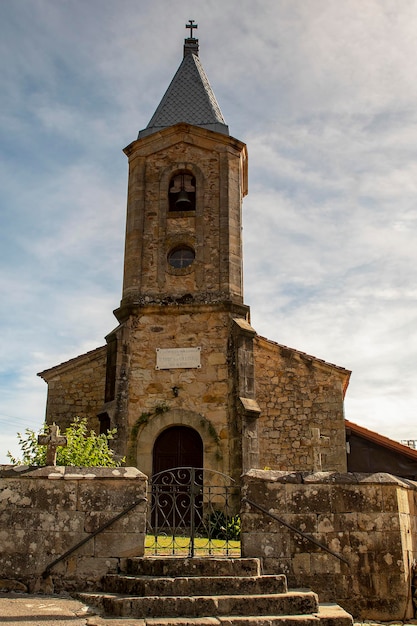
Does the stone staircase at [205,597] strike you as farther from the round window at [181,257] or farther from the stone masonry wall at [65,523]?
the round window at [181,257]

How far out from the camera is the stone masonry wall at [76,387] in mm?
16141

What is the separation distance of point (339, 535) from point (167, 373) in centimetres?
698

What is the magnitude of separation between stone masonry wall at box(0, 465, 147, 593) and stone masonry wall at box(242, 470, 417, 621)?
1533 mm

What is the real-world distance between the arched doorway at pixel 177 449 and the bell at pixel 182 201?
5822 mm

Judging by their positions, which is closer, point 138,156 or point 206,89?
point 138,156

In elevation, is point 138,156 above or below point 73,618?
above

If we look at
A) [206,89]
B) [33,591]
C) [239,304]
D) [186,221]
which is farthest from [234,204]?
[33,591]

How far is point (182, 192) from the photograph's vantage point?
16.2 metres

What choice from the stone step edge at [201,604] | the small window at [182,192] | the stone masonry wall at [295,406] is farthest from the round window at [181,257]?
the stone step edge at [201,604]

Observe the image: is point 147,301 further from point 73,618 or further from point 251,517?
point 73,618

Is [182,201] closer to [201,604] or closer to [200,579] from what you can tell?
[200,579]

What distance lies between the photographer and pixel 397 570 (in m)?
7.88

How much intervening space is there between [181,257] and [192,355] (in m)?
2.73

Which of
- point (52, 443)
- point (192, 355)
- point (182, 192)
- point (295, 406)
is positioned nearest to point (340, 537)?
point (52, 443)
